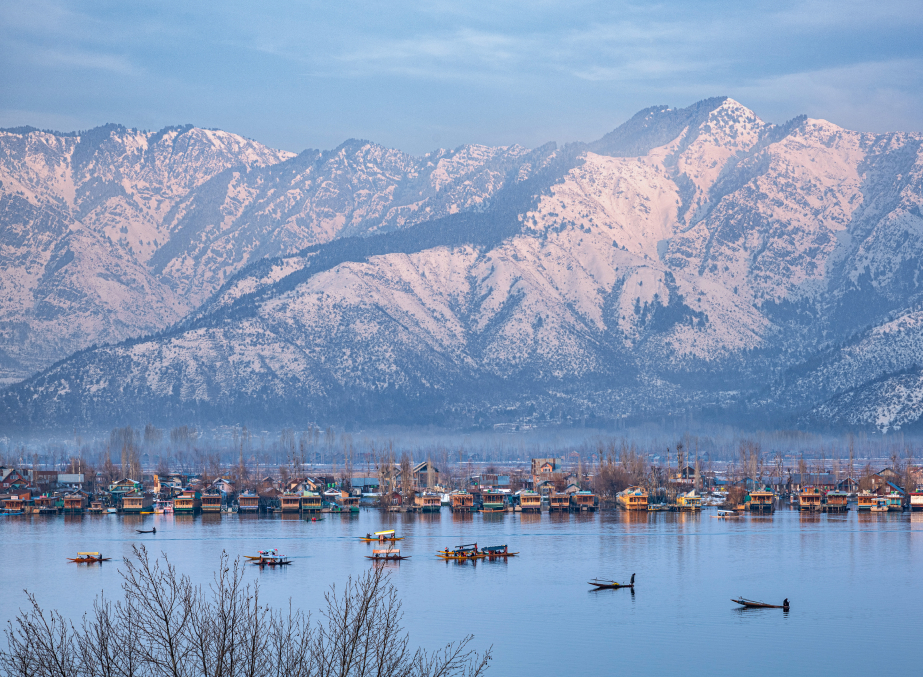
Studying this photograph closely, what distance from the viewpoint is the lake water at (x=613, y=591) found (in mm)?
90938

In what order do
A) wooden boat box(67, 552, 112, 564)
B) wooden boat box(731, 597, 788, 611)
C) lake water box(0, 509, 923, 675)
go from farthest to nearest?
wooden boat box(67, 552, 112, 564), wooden boat box(731, 597, 788, 611), lake water box(0, 509, 923, 675)

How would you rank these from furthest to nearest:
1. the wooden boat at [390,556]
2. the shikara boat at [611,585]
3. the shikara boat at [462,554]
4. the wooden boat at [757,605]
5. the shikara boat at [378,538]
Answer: the shikara boat at [378,538], the shikara boat at [462,554], the wooden boat at [390,556], the shikara boat at [611,585], the wooden boat at [757,605]

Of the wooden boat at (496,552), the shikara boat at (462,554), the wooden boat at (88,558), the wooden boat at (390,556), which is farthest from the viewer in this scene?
the wooden boat at (496,552)

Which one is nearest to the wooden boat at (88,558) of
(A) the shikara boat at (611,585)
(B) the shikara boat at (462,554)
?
(B) the shikara boat at (462,554)

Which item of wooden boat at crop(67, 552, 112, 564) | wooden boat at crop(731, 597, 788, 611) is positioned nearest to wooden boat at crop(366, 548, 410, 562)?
wooden boat at crop(67, 552, 112, 564)

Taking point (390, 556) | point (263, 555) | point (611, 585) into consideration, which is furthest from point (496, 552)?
point (611, 585)

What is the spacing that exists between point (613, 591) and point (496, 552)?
29.0m

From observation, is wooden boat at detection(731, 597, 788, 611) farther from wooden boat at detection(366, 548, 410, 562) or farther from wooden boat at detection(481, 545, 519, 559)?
wooden boat at detection(366, 548, 410, 562)

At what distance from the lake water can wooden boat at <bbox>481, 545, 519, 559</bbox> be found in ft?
6.63

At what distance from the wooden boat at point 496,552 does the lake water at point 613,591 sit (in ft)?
6.63

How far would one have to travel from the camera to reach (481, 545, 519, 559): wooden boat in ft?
477

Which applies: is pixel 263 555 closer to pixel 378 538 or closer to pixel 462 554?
pixel 462 554

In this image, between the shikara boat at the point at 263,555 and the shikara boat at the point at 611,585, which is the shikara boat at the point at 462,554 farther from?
the shikara boat at the point at 611,585

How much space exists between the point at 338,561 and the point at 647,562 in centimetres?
3080
